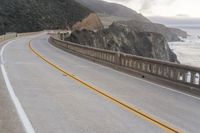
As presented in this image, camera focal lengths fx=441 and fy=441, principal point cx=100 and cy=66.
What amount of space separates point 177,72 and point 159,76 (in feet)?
5.03

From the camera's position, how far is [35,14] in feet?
499

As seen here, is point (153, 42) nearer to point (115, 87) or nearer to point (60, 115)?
point (115, 87)

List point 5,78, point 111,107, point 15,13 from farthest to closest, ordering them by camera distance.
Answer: point 15,13
point 5,78
point 111,107

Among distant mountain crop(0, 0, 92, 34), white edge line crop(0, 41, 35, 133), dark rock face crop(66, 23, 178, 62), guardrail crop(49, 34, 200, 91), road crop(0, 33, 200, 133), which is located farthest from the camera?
distant mountain crop(0, 0, 92, 34)

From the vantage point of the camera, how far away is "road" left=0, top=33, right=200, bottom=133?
894 cm

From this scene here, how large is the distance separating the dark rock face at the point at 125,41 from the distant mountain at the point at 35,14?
174ft

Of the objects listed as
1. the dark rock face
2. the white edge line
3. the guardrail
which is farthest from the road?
the dark rock face

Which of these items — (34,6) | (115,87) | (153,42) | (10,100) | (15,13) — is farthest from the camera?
(34,6)

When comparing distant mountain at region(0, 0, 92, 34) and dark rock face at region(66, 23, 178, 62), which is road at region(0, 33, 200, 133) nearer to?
dark rock face at region(66, 23, 178, 62)

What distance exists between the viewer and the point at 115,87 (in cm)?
1540

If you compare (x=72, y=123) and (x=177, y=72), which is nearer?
(x=72, y=123)

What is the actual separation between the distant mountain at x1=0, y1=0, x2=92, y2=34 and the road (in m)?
112

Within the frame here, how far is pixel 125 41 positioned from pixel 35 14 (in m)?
79.5

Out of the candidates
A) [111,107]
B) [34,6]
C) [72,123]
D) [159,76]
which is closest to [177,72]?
[159,76]
